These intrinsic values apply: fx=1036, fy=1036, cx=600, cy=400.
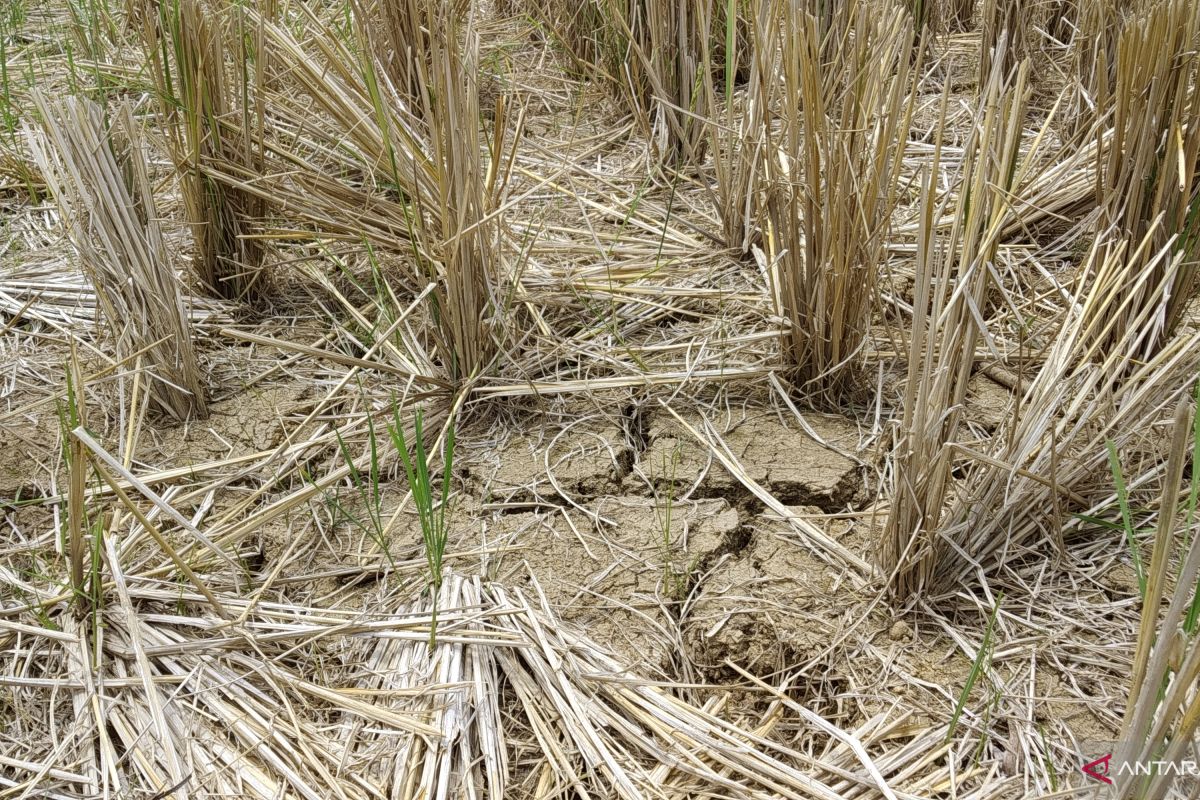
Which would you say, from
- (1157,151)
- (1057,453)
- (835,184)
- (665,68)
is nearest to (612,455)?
(835,184)

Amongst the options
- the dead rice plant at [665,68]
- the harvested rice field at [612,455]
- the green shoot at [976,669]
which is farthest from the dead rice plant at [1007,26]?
the green shoot at [976,669]

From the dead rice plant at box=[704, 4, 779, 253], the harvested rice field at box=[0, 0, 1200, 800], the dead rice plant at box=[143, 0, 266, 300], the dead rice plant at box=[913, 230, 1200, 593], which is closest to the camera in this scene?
the harvested rice field at box=[0, 0, 1200, 800]

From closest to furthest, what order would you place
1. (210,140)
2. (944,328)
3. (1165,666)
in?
1. (1165,666)
2. (944,328)
3. (210,140)

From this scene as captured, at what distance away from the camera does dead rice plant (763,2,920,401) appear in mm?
1556

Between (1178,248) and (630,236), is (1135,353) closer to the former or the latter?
(1178,248)

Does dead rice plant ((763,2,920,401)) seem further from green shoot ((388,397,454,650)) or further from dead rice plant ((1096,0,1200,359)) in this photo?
green shoot ((388,397,454,650))

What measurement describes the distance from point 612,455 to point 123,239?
0.90 meters

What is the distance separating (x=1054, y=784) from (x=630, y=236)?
1.42 meters

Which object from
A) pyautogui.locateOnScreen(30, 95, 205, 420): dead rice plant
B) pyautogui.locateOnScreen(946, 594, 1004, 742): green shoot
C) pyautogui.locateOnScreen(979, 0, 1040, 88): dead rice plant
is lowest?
pyautogui.locateOnScreen(946, 594, 1004, 742): green shoot

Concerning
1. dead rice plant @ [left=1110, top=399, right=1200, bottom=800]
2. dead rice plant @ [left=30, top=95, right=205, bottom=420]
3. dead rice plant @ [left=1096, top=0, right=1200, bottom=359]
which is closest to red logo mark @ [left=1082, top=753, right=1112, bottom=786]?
dead rice plant @ [left=1110, top=399, right=1200, bottom=800]

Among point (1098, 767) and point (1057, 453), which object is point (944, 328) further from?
point (1098, 767)

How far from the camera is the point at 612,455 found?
5.73ft

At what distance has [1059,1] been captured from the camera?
2643 millimetres

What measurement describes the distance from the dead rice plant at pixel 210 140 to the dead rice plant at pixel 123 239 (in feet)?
0.58
